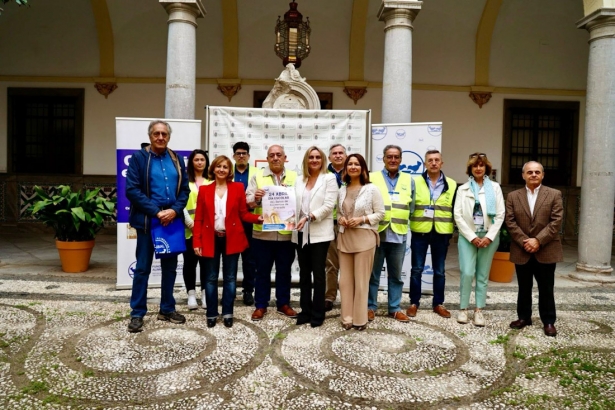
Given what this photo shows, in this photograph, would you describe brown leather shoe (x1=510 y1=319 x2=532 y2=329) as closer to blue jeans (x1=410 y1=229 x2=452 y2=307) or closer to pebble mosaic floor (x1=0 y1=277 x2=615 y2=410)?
pebble mosaic floor (x1=0 y1=277 x2=615 y2=410)

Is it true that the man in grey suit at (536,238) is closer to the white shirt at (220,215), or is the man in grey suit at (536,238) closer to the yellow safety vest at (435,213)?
the yellow safety vest at (435,213)

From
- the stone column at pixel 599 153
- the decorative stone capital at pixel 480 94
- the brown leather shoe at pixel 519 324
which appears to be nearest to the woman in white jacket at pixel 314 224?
the brown leather shoe at pixel 519 324

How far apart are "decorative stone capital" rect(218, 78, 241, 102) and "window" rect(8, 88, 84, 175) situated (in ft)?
11.4

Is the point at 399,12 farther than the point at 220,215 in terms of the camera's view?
Yes

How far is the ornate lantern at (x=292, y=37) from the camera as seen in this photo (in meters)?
6.79

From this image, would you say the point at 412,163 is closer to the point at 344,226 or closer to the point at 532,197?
the point at 532,197

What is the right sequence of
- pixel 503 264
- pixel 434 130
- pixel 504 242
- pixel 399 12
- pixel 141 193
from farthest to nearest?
pixel 504 242 → pixel 503 264 → pixel 399 12 → pixel 434 130 → pixel 141 193

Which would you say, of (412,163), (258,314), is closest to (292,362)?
(258,314)

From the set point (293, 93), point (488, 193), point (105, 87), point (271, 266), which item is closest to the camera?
point (488, 193)

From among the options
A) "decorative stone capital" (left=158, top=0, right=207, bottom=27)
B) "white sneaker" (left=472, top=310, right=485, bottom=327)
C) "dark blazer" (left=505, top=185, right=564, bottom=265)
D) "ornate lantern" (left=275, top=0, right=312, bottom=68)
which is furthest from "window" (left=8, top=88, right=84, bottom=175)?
"dark blazer" (left=505, top=185, right=564, bottom=265)

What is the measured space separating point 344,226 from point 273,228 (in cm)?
68

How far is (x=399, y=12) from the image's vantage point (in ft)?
19.7

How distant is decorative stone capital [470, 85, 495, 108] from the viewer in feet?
34.9

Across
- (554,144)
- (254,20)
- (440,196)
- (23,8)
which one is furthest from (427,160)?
(23,8)
